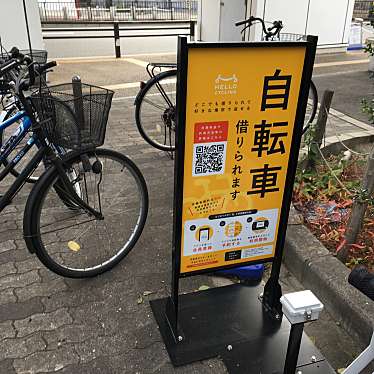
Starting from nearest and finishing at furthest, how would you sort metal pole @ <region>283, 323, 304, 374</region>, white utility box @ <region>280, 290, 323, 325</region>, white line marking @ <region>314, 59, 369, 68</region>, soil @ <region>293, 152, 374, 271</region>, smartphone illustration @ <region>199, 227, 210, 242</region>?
1. white utility box @ <region>280, 290, 323, 325</region>
2. metal pole @ <region>283, 323, 304, 374</region>
3. smartphone illustration @ <region>199, 227, 210, 242</region>
4. soil @ <region>293, 152, 374, 271</region>
5. white line marking @ <region>314, 59, 369, 68</region>

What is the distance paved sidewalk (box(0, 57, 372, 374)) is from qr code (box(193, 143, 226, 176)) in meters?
1.12

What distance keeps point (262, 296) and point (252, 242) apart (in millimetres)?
548

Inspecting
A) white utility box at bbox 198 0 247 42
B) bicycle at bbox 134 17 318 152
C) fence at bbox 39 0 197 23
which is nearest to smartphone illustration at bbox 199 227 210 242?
bicycle at bbox 134 17 318 152

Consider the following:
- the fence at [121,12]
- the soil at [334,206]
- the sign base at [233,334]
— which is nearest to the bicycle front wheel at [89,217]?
the sign base at [233,334]

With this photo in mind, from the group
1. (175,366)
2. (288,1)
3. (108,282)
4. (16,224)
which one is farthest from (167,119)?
(288,1)

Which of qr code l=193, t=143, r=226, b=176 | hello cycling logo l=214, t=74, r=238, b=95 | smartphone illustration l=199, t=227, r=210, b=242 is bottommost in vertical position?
smartphone illustration l=199, t=227, r=210, b=242

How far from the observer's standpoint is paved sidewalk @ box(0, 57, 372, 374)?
233cm

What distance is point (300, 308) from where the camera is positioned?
1645mm

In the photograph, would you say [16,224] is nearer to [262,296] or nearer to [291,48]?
[262,296]

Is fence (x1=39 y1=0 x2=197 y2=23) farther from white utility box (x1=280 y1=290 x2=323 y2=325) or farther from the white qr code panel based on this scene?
white utility box (x1=280 y1=290 x2=323 y2=325)

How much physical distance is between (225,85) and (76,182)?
1421 mm

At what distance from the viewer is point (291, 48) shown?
2.02 meters

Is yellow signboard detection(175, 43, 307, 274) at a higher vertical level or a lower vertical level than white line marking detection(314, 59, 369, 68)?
higher

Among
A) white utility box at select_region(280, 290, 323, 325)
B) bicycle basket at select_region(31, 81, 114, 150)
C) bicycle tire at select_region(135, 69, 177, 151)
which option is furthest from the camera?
bicycle tire at select_region(135, 69, 177, 151)
